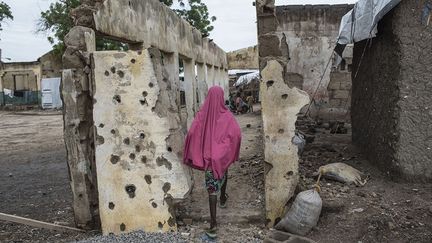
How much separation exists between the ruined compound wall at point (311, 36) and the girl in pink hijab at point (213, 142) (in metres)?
11.3

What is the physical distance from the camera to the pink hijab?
428 cm

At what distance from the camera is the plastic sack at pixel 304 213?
426 cm

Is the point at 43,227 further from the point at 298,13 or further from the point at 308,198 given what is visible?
the point at 298,13

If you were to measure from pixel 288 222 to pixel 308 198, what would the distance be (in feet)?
1.10

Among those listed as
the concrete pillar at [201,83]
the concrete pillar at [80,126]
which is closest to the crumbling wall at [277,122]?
the concrete pillar at [80,126]

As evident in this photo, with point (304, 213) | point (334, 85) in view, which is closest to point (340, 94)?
point (334, 85)

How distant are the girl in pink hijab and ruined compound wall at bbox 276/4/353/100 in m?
11.3

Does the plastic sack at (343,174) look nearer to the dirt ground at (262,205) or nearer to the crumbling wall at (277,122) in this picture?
the dirt ground at (262,205)

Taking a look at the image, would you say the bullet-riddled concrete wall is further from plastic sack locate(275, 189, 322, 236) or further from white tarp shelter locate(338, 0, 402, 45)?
white tarp shelter locate(338, 0, 402, 45)

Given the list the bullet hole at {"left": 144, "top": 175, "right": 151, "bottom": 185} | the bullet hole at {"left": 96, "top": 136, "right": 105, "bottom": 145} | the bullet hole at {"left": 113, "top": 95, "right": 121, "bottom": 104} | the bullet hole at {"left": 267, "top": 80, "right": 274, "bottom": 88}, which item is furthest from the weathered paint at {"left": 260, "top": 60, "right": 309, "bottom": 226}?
the bullet hole at {"left": 96, "top": 136, "right": 105, "bottom": 145}

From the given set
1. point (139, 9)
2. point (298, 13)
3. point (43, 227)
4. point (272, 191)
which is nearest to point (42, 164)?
point (139, 9)

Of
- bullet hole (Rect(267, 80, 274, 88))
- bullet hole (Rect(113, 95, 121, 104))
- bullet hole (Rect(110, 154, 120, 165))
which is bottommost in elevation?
bullet hole (Rect(110, 154, 120, 165))

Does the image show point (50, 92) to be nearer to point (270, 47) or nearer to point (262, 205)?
point (262, 205)

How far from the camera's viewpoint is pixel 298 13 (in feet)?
50.2
